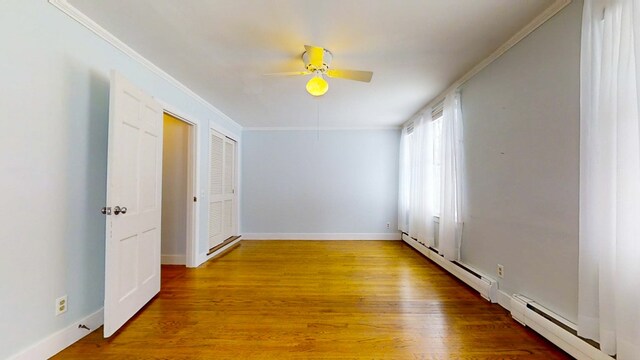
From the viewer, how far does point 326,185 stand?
17.6 ft

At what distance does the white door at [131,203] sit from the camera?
1.91 metres

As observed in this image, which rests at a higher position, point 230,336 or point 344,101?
point 344,101

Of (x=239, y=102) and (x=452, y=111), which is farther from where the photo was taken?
(x=239, y=102)

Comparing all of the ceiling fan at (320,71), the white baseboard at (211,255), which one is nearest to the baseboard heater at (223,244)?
the white baseboard at (211,255)

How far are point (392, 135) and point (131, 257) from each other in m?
4.68

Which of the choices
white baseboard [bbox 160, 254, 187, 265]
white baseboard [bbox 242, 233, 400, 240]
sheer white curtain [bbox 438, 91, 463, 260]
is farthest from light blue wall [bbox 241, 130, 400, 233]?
sheer white curtain [bbox 438, 91, 463, 260]

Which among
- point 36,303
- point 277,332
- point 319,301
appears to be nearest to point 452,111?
point 319,301

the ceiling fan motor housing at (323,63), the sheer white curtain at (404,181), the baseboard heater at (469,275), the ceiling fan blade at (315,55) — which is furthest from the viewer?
the sheer white curtain at (404,181)

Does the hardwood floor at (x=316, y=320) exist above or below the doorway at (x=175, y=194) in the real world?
below

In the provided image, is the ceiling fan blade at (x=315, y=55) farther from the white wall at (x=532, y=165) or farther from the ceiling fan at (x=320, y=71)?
the white wall at (x=532, y=165)

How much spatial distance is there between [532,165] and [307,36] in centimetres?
202

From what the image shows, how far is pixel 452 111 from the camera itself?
10.2ft

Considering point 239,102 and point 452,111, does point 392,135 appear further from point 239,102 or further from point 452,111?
point 239,102

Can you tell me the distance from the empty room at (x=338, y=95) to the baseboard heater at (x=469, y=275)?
28 millimetres
